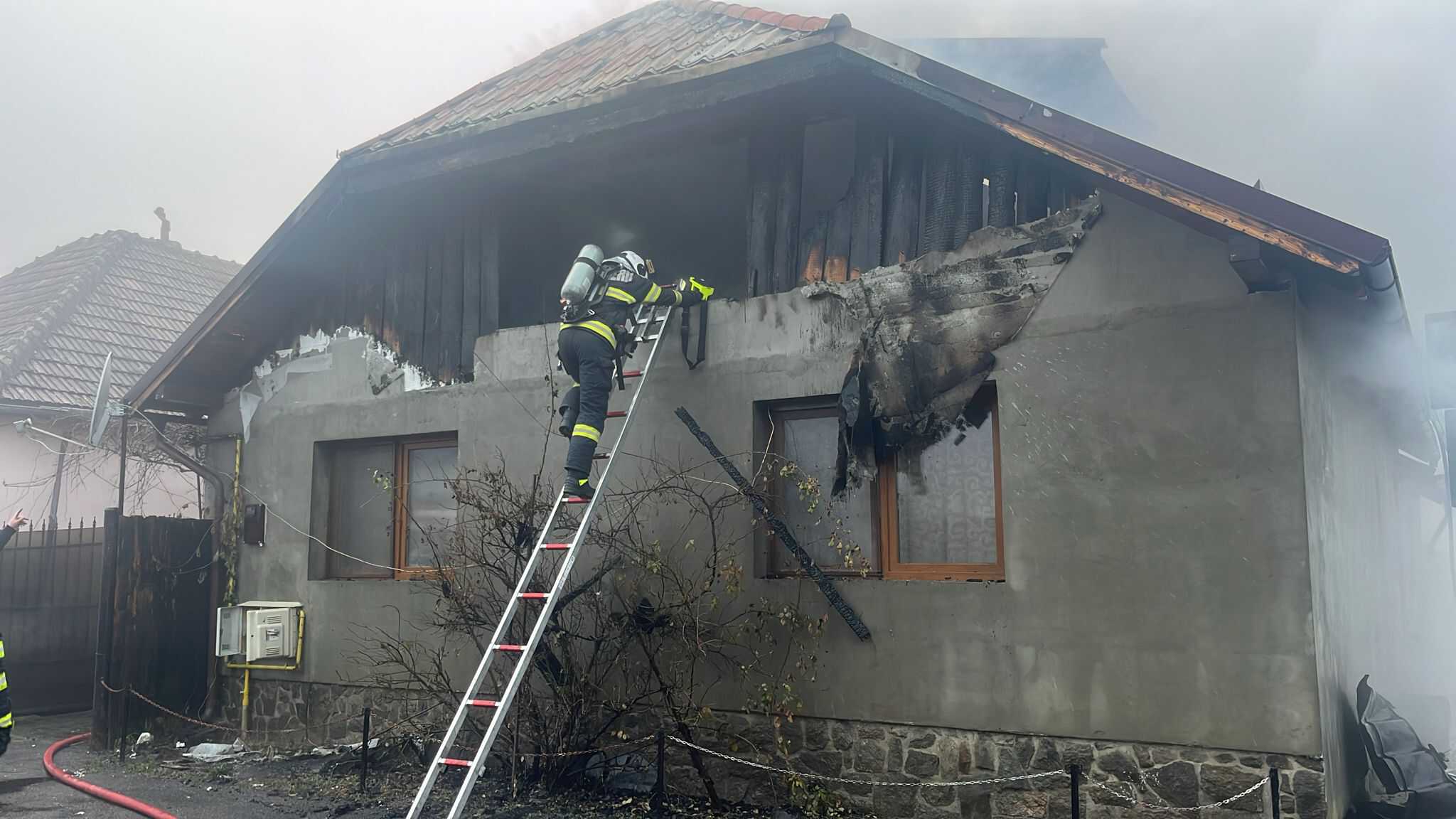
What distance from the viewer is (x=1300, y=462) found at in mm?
5559

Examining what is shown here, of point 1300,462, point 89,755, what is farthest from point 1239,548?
point 89,755

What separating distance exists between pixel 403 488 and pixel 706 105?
14.0 feet

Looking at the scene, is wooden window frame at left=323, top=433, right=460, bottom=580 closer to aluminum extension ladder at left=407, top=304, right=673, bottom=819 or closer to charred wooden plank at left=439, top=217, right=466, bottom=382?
charred wooden plank at left=439, top=217, right=466, bottom=382

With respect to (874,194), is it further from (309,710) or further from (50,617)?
(50,617)

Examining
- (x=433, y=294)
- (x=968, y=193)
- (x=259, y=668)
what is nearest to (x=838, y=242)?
(x=968, y=193)

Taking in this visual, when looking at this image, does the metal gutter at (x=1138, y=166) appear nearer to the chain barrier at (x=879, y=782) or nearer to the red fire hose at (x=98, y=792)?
the chain barrier at (x=879, y=782)

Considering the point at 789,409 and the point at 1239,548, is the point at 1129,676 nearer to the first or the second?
the point at 1239,548

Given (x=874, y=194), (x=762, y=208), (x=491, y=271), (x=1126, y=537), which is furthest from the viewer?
(x=491, y=271)

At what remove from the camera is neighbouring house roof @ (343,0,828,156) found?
24.8 ft

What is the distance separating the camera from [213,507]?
10461mm

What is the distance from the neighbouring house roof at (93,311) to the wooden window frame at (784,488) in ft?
36.1

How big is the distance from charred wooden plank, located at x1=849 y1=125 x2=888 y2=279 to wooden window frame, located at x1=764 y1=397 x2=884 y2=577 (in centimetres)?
89

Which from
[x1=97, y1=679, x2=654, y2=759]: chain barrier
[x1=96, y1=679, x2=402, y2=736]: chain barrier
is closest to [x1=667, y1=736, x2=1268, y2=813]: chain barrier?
[x1=97, y1=679, x2=654, y2=759]: chain barrier

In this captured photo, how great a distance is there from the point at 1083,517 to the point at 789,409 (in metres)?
2.14
